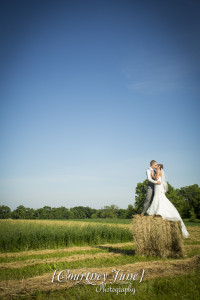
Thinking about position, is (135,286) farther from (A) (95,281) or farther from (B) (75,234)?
(B) (75,234)

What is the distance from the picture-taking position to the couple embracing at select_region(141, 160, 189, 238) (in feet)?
24.8

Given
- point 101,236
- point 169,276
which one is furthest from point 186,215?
point 169,276

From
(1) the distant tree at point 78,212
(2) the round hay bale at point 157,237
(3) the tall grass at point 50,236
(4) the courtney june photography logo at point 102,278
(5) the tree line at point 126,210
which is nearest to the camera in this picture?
(4) the courtney june photography logo at point 102,278

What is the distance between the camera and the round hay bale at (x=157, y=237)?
23.1 feet

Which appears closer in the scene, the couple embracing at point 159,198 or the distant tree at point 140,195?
the couple embracing at point 159,198

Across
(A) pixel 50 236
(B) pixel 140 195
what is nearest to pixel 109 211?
(B) pixel 140 195

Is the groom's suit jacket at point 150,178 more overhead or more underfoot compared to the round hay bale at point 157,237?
more overhead

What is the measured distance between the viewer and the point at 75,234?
43.5 feet

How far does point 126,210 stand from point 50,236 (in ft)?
241

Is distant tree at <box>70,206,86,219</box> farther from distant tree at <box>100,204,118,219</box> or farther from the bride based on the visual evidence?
the bride

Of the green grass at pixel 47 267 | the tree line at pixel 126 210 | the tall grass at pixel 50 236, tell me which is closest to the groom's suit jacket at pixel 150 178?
the green grass at pixel 47 267

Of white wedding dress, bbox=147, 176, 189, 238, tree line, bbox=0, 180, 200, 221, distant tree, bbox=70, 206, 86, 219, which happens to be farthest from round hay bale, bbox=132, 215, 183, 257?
distant tree, bbox=70, 206, 86, 219

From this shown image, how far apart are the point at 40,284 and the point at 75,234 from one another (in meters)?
9.45

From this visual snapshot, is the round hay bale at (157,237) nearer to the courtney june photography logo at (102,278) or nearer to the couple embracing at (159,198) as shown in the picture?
the couple embracing at (159,198)
